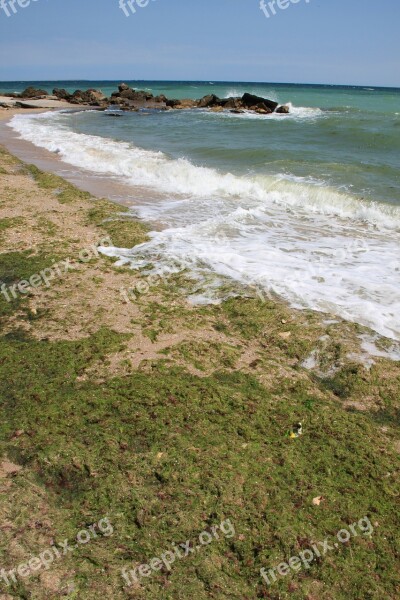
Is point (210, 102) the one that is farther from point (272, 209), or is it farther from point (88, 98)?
point (272, 209)

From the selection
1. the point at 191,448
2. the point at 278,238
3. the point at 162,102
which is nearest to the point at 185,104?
the point at 162,102

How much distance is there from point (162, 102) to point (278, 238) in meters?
47.5

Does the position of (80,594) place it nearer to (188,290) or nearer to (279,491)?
(279,491)

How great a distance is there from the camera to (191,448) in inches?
146

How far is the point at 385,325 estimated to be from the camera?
5.80 metres

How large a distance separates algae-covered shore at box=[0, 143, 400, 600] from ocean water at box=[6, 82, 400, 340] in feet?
2.95

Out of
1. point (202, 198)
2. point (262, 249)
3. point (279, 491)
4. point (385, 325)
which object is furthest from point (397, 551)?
point (202, 198)

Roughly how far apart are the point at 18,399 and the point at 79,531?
60.6 inches

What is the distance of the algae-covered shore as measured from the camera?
290 centimetres

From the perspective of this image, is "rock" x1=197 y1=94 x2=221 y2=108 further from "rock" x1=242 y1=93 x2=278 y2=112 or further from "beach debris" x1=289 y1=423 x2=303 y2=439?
"beach debris" x1=289 y1=423 x2=303 y2=439

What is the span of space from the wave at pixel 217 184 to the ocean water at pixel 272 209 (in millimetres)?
36

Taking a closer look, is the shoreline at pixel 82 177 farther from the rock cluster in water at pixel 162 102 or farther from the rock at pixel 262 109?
the rock cluster in water at pixel 162 102

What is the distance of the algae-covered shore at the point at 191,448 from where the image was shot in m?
2.90

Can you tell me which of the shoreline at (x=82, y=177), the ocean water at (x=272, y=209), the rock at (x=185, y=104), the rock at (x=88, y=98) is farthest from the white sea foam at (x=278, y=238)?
the rock at (x=88, y=98)
